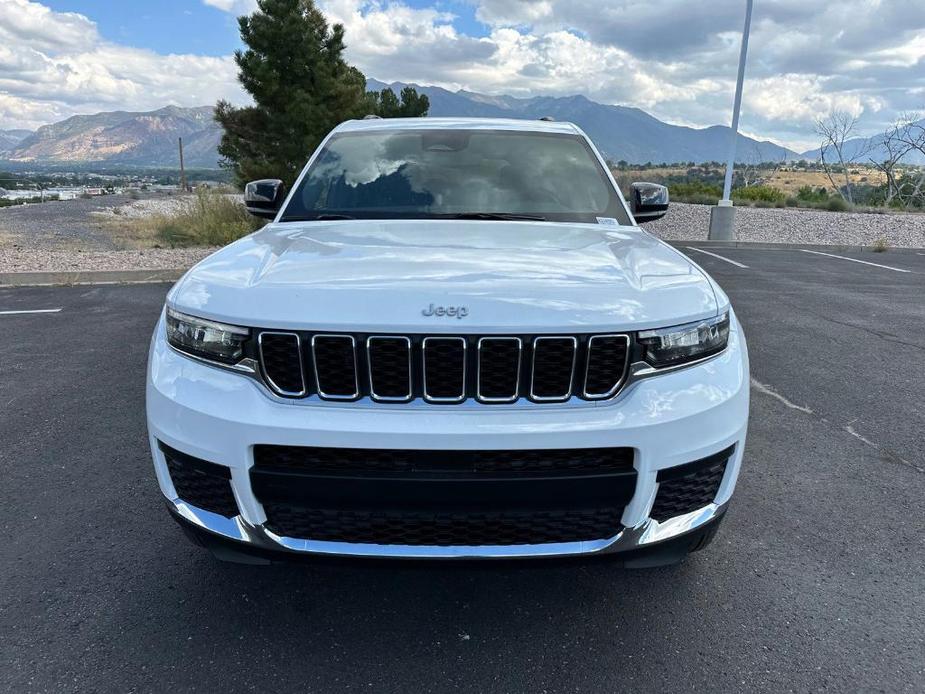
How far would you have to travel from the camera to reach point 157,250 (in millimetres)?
11664

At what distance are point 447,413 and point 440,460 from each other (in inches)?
5.3

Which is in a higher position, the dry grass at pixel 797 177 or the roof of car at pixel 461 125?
the roof of car at pixel 461 125

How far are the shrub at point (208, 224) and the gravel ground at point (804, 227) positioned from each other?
9.78 metres

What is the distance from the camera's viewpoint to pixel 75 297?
7.83 meters

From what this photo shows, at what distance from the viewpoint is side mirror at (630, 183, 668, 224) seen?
361cm

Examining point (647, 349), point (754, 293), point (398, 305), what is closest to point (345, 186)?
point (398, 305)

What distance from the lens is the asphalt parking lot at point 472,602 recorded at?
201 cm

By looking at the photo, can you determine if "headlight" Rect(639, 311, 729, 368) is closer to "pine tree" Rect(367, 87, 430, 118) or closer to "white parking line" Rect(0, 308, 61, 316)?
"white parking line" Rect(0, 308, 61, 316)

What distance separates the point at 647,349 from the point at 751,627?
1.13 meters

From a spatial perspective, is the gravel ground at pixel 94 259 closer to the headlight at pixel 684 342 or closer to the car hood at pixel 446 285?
the car hood at pixel 446 285

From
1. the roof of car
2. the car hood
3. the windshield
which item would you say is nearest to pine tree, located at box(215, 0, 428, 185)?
the roof of car

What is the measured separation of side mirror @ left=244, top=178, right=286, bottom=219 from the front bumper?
6.02 feet

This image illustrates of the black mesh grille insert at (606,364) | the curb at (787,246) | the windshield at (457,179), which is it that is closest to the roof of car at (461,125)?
the windshield at (457,179)

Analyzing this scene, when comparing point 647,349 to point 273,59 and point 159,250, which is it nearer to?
point 159,250
